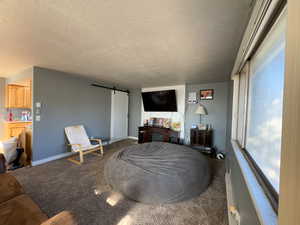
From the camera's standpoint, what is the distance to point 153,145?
9.71ft

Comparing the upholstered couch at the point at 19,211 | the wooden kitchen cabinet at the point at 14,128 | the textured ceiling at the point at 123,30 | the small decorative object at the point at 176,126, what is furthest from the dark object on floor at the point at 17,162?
the small decorative object at the point at 176,126

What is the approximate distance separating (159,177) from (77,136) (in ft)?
9.29

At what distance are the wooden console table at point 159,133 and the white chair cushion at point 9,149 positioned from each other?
343 centimetres

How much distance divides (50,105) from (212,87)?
472cm

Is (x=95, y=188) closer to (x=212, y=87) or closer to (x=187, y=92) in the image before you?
(x=187, y=92)

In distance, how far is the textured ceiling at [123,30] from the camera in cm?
113

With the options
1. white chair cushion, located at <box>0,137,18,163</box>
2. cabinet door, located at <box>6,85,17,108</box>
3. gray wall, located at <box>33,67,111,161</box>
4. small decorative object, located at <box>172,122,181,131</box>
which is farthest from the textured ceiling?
small decorative object, located at <box>172,122,181,131</box>

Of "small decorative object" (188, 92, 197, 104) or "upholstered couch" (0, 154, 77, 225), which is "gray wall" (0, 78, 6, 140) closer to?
"upholstered couch" (0, 154, 77, 225)

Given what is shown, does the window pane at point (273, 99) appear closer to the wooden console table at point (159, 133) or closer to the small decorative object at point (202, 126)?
the small decorative object at point (202, 126)

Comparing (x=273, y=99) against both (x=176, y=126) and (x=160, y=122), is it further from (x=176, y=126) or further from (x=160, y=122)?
(x=160, y=122)

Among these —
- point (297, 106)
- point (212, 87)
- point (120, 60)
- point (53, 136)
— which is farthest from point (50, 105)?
point (212, 87)

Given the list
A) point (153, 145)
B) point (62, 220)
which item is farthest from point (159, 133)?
point (62, 220)

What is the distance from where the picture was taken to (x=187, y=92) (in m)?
4.41

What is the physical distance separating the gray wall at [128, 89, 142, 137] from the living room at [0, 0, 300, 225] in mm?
2073
